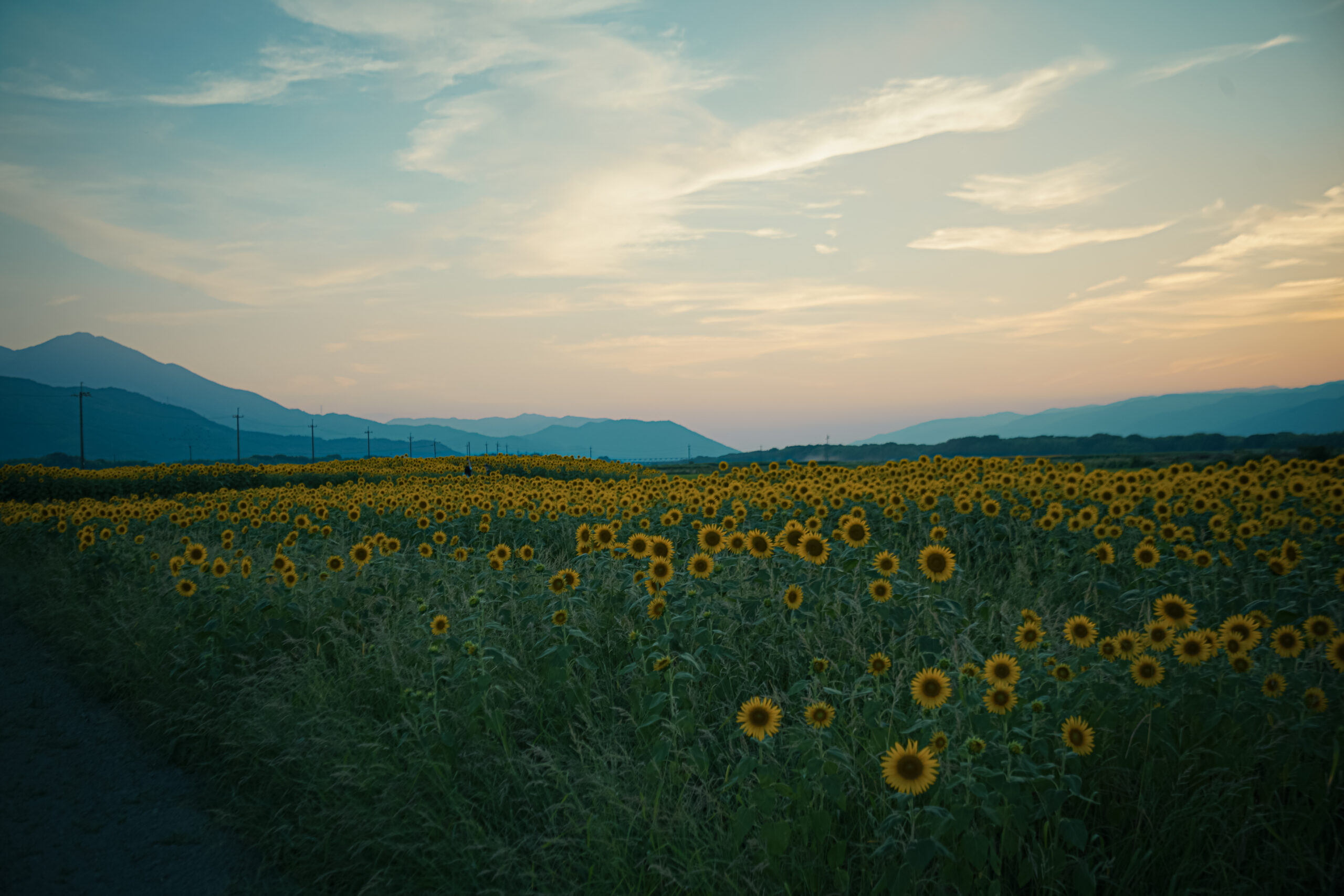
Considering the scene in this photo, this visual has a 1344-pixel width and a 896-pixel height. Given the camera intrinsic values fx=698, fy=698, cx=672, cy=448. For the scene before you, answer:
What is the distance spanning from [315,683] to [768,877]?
11.2 feet

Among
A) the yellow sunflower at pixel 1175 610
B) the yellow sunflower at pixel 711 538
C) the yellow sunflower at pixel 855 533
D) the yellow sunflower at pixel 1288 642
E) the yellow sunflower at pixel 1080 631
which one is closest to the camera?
the yellow sunflower at pixel 1288 642

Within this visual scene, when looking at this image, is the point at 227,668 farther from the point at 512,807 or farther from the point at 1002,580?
the point at 1002,580

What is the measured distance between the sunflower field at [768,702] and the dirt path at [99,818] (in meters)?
0.22

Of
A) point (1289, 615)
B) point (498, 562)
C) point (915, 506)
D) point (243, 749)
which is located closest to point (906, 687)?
point (1289, 615)

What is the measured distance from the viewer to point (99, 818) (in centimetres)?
410

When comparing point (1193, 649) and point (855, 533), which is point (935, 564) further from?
point (1193, 649)

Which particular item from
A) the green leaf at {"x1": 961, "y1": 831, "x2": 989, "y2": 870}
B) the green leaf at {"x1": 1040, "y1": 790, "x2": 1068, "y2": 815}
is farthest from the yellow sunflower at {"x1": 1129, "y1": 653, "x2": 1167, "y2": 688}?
the green leaf at {"x1": 961, "y1": 831, "x2": 989, "y2": 870}

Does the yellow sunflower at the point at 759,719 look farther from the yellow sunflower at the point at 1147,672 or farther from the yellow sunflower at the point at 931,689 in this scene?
the yellow sunflower at the point at 1147,672

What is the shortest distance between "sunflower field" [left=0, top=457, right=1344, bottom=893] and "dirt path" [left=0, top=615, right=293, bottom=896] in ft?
0.71

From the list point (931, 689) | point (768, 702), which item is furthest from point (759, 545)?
point (931, 689)

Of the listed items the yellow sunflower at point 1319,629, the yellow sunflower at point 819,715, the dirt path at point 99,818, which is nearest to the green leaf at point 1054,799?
the yellow sunflower at point 819,715

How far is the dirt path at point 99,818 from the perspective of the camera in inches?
139

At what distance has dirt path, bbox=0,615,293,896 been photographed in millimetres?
3541

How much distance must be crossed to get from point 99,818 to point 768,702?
13.1 feet
